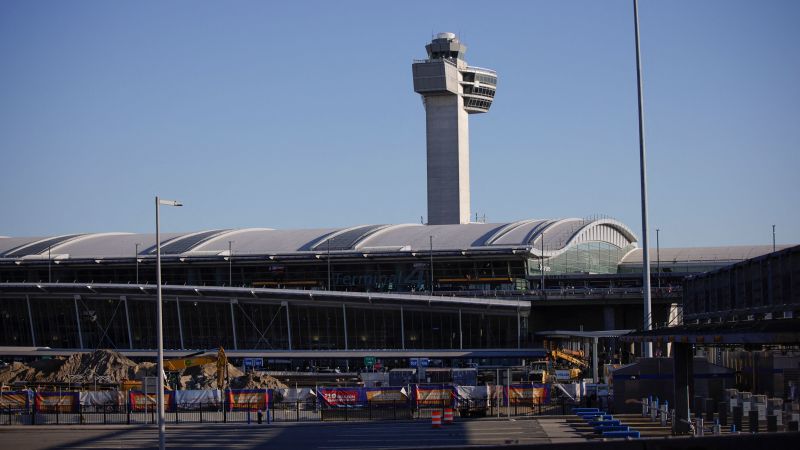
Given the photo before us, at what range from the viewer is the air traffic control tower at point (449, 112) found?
177 metres

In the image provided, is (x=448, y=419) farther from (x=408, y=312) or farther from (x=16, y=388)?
(x=408, y=312)

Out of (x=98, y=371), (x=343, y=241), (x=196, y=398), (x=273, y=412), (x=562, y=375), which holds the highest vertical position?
(x=343, y=241)

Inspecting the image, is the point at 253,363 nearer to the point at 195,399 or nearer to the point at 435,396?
the point at 195,399

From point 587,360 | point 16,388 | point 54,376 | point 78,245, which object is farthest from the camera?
point 78,245

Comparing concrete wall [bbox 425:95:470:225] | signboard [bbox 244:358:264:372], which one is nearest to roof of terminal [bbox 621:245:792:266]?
concrete wall [bbox 425:95:470:225]

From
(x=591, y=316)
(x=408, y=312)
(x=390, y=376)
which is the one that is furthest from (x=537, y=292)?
(x=390, y=376)

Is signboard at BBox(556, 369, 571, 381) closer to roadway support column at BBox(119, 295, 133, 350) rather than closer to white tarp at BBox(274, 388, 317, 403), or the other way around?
white tarp at BBox(274, 388, 317, 403)

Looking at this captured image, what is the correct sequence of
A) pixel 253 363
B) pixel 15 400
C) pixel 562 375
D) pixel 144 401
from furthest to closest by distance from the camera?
pixel 253 363
pixel 562 375
pixel 15 400
pixel 144 401

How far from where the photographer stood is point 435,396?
71188mm

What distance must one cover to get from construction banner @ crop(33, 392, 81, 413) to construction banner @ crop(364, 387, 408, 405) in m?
16.8

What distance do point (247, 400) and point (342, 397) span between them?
5.58m

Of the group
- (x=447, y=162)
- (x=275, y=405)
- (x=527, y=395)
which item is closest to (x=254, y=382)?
(x=275, y=405)

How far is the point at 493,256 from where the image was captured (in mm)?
126625

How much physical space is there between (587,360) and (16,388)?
56241 mm
